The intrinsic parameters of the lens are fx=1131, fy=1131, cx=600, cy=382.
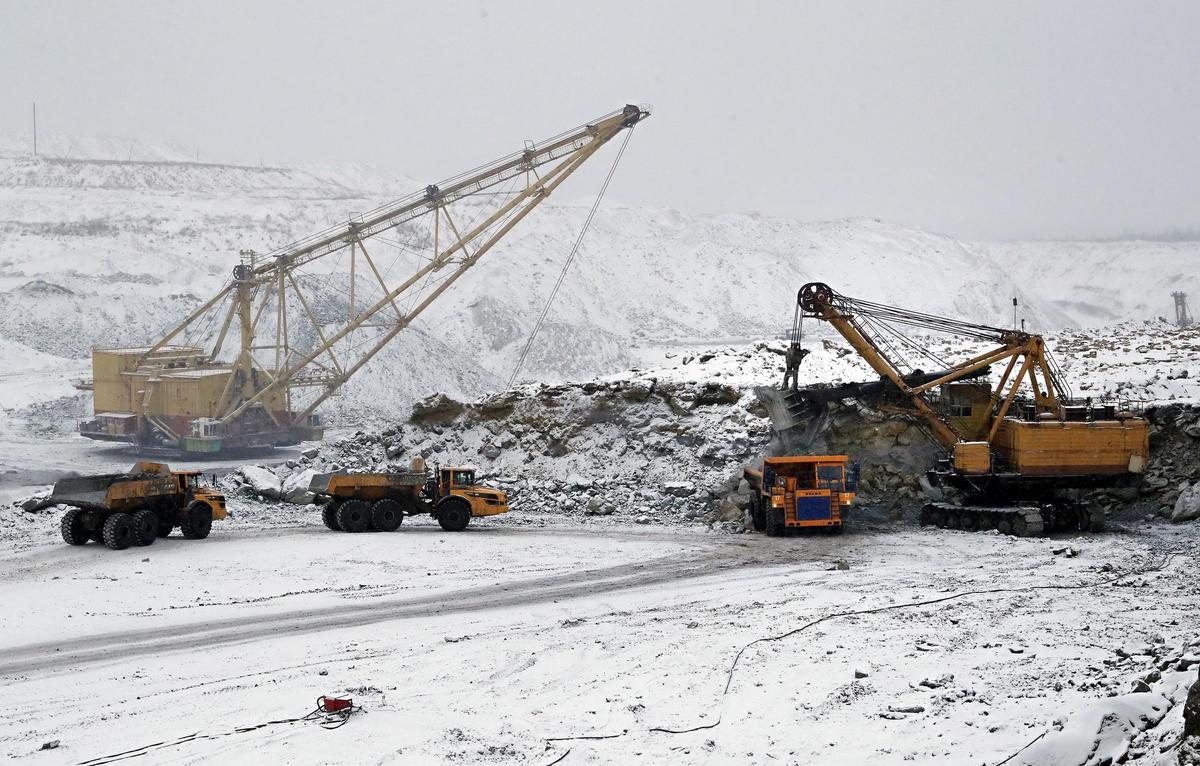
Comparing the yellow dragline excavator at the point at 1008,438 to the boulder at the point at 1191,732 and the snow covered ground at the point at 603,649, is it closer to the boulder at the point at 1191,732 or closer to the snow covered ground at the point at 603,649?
the snow covered ground at the point at 603,649

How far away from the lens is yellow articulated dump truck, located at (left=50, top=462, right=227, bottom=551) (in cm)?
2291

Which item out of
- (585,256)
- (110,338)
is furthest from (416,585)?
(585,256)

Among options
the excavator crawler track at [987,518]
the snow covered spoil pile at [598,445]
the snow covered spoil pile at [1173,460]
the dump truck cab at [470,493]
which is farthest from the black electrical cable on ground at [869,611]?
the dump truck cab at [470,493]

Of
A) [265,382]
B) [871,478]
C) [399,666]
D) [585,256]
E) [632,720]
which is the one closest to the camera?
[632,720]

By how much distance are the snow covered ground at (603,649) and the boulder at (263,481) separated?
21.3 ft

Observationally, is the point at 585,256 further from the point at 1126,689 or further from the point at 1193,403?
the point at 1126,689

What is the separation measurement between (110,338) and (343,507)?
35.3m

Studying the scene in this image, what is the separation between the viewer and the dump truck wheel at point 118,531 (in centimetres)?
2278

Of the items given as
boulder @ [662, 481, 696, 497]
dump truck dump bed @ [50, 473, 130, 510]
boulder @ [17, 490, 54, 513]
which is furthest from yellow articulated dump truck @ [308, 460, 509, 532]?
boulder @ [17, 490, 54, 513]

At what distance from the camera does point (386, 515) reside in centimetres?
2555

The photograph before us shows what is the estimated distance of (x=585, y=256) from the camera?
69.9 meters

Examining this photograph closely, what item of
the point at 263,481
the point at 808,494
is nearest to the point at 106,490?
the point at 263,481

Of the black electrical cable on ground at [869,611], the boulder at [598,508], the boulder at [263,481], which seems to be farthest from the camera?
the boulder at [263,481]

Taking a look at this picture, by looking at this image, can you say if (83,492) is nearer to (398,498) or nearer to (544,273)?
(398,498)
